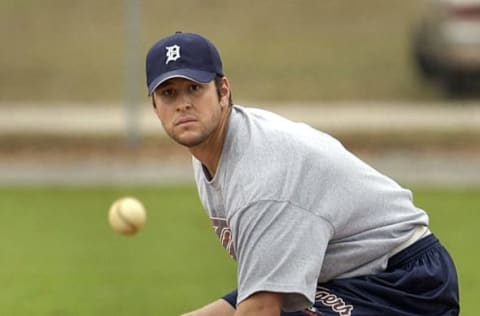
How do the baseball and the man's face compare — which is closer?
the man's face

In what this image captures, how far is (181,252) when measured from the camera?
34.9 ft

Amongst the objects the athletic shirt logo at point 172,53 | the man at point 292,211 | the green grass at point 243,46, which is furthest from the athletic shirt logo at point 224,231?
the green grass at point 243,46

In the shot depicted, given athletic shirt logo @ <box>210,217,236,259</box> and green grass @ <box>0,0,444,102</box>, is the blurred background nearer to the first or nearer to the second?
green grass @ <box>0,0,444,102</box>

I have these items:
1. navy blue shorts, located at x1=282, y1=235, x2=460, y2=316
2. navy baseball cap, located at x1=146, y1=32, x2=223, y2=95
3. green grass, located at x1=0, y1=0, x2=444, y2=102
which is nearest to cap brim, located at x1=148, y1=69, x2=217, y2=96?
navy baseball cap, located at x1=146, y1=32, x2=223, y2=95

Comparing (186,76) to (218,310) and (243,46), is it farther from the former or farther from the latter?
(243,46)

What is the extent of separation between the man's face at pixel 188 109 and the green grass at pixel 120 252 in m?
3.49

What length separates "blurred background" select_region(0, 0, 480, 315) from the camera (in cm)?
1013

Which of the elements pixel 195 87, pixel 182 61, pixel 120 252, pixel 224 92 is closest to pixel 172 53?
pixel 182 61

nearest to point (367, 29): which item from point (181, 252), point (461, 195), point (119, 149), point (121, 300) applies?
point (119, 149)

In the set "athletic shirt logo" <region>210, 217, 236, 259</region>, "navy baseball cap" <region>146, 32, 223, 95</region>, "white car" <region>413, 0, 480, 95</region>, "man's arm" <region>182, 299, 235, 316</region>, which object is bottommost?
"man's arm" <region>182, 299, 235, 316</region>

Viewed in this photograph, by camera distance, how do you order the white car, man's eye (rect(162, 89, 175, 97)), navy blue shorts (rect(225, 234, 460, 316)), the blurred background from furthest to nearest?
the white car
the blurred background
navy blue shorts (rect(225, 234, 460, 316))
man's eye (rect(162, 89, 175, 97))

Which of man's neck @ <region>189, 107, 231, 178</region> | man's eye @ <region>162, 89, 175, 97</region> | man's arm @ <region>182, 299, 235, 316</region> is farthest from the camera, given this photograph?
man's arm @ <region>182, 299, 235, 316</region>

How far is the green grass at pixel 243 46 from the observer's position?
62.8ft

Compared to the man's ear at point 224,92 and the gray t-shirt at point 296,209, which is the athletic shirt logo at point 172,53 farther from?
the gray t-shirt at point 296,209
